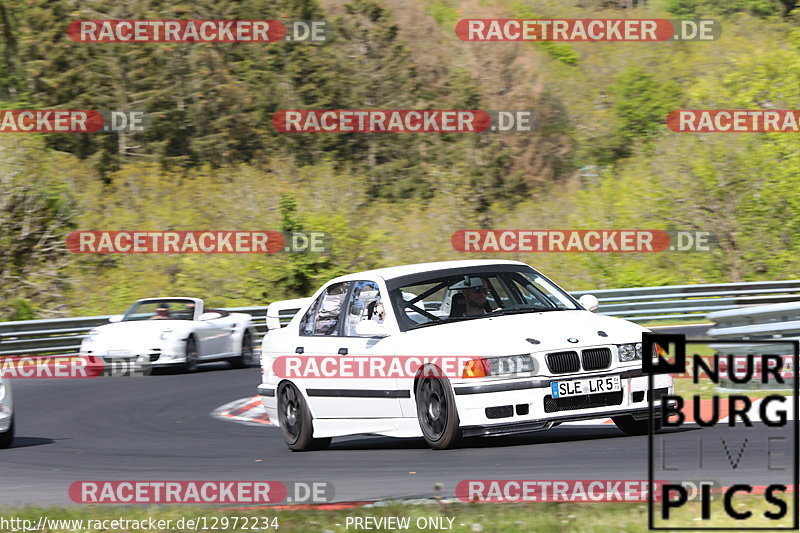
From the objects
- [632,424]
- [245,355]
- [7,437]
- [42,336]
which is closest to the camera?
[632,424]

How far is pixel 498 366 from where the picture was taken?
917 cm

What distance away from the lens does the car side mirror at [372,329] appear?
9984mm

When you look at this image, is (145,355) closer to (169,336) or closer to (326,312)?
(169,336)

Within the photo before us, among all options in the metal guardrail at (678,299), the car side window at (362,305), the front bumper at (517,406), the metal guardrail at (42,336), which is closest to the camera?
the front bumper at (517,406)

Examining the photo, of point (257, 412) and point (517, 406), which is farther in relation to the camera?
point (257, 412)

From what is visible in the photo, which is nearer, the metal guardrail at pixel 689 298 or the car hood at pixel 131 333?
the car hood at pixel 131 333

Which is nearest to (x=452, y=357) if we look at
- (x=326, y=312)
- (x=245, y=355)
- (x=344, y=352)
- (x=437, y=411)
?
(x=437, y=411)

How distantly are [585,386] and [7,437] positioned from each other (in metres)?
5.96

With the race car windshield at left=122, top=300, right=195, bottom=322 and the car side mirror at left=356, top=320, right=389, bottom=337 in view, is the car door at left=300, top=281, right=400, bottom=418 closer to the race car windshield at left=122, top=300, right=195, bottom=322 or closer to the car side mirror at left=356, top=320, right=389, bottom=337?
the car side mirror at left=356, top=320, right=389, bottom=337

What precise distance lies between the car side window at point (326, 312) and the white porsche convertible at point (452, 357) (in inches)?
0.5

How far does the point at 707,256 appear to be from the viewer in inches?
1398

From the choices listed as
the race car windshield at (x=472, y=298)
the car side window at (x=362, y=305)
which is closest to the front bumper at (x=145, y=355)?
the car side window at (x=362, y=305)

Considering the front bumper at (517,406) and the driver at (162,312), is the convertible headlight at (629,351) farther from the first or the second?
the driver at (162,312)

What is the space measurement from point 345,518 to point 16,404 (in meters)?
11.5
